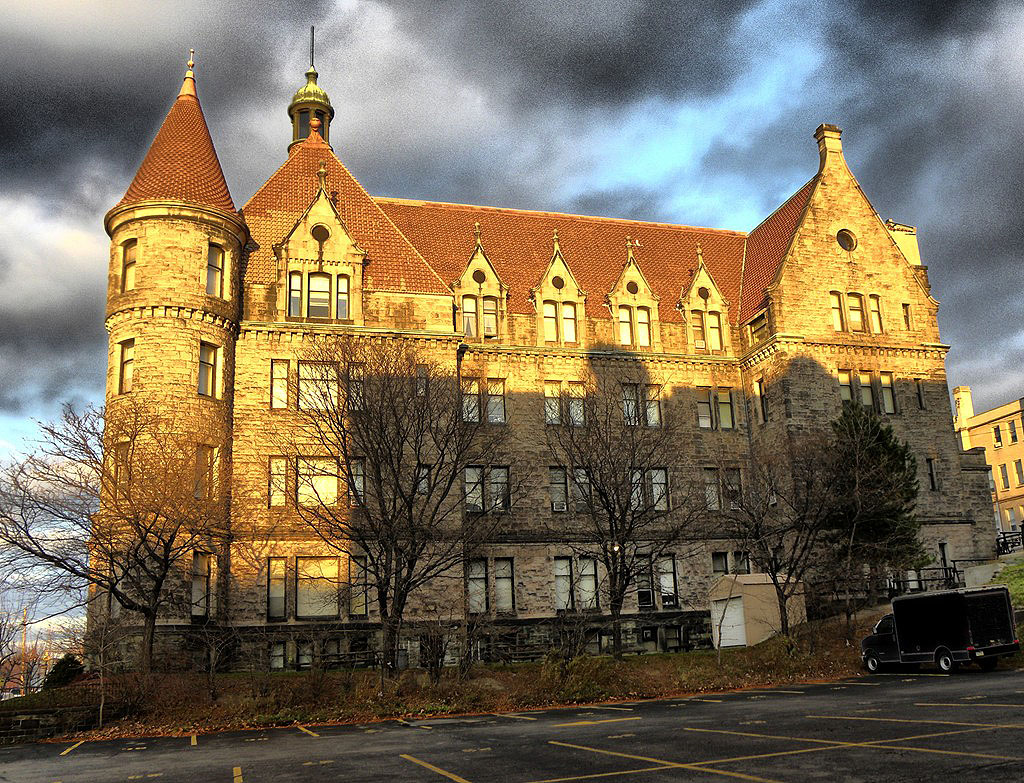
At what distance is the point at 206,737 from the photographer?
2030 cm

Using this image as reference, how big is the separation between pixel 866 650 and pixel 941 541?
14135mm

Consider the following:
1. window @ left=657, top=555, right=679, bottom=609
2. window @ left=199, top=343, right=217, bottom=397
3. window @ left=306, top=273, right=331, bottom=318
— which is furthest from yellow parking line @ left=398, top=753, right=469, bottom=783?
window @ left=657, top=555, right=679, bottom=609

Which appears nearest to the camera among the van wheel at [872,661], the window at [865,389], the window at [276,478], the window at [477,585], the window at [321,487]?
the van wheel at [872,661]

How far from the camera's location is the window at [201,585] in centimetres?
3145

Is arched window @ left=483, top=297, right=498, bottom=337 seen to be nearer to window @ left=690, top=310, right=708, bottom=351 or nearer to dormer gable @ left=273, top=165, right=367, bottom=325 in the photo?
dormer gable @ left=273, top=165, right=367, bottom=325

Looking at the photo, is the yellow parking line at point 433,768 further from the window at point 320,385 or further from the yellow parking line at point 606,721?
the window at point 320,385

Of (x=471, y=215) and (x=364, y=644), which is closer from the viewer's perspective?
(x=364, y=644)

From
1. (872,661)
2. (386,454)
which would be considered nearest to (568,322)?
(386,454)

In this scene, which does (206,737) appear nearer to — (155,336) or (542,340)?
(155,336)

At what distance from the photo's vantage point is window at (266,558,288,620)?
3297 centimetres

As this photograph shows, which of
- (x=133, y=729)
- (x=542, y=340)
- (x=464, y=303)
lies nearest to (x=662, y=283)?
(x=542, y=340)

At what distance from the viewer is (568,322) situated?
41.5 meters

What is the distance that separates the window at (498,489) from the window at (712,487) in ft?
30.8

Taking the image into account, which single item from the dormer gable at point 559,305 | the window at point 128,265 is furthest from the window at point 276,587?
the dormer gable at point 559,305
